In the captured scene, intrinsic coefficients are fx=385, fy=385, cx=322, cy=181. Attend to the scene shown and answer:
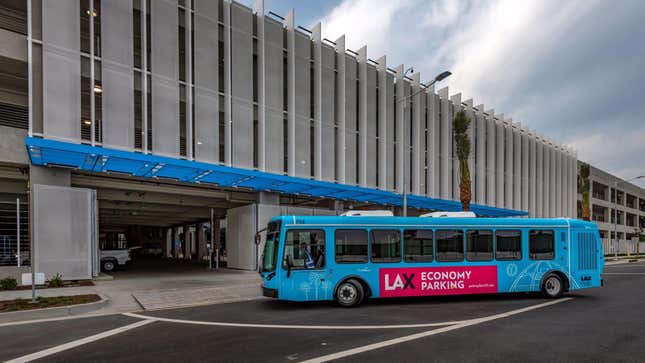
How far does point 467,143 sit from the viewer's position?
26.2 m

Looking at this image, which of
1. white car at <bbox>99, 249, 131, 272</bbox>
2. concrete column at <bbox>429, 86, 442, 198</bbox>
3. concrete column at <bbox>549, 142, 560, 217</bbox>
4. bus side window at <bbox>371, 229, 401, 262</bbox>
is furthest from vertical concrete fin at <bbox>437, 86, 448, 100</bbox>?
white car at <bbox>99, 249, 131, 272</bbox>

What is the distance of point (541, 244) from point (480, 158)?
26911 millimetres

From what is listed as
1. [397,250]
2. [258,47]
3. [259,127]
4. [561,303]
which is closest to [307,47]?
[258,47]

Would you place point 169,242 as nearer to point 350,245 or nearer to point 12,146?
point 12,146

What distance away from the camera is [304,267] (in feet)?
36.2

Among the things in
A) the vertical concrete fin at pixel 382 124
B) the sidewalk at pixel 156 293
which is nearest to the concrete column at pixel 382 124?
the vertical concrete fin at pixel 382 124

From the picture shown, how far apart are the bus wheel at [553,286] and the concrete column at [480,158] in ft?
83.4

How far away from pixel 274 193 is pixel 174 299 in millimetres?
11250

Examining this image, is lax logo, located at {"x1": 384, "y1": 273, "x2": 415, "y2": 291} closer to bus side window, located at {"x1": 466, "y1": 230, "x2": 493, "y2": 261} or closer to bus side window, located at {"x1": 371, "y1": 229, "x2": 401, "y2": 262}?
bus side window, located at {"x1": 371, "y1": 229, "x2": 401, "y2": 262}

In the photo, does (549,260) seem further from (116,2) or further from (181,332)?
(116,2)

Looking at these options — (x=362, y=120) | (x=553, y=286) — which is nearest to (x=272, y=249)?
(x=553, y=286)

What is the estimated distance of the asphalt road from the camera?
21.9ft

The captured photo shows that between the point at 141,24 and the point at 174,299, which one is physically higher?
the point at 141,24

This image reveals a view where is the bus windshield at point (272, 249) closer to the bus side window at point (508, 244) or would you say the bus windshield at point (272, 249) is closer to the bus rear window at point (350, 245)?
the bus rear window at point (350, 245)
